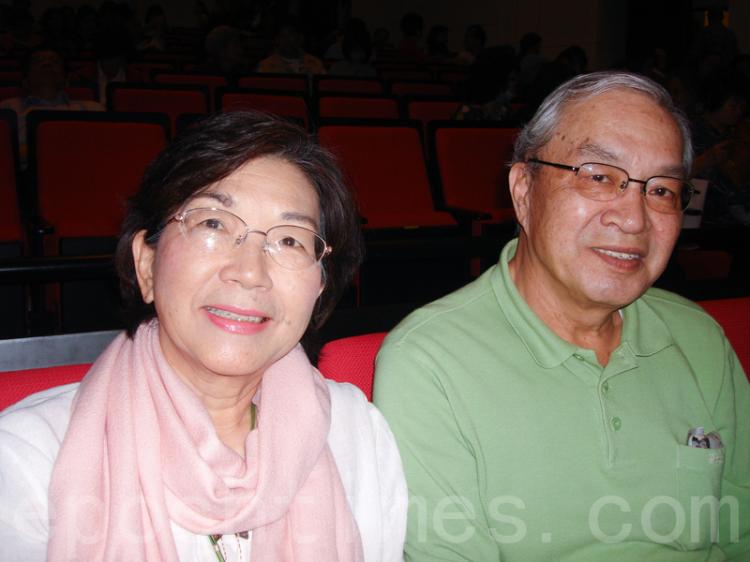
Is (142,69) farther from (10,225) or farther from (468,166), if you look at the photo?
(10,225)

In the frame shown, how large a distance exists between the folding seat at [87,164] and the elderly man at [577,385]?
2.10 metres

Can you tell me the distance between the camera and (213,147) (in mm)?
1223

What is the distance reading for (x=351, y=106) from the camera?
17.1 ft

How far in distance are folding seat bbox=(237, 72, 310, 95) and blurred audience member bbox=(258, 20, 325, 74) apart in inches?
44.4

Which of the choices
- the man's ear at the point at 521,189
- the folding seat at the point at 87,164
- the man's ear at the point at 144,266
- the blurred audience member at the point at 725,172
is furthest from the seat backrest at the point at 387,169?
the man's ear at the point at 144,266

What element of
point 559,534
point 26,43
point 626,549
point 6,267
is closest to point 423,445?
point 559,534

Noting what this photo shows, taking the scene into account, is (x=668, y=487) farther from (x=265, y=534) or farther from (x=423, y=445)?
(x=265, y=534)

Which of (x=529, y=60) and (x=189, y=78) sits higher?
(x=529, y=60)

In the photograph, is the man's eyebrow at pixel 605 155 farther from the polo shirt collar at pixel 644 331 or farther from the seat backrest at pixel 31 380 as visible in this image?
the seat backrest at pixel 31 380

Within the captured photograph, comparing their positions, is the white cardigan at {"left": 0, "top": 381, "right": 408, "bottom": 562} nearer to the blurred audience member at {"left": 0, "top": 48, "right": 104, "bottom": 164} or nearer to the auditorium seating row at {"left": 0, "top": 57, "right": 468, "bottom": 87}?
the blurred audience member at {"left": 0, "top": 48, "right": 104, "bottom": 164}

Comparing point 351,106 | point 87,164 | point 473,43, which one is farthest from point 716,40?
point 87,164

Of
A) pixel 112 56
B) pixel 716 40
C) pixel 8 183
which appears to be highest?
pixel 716 40

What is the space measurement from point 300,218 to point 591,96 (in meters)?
0.69

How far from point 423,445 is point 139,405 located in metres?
0.52
